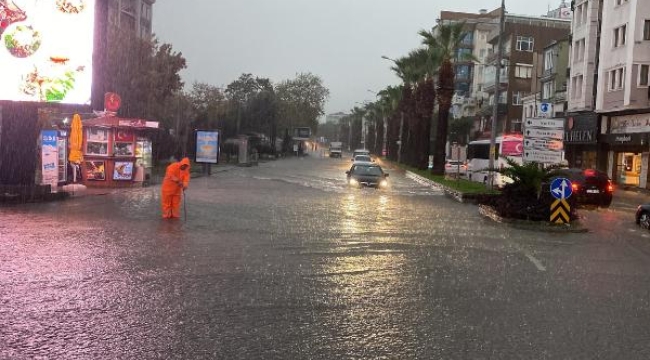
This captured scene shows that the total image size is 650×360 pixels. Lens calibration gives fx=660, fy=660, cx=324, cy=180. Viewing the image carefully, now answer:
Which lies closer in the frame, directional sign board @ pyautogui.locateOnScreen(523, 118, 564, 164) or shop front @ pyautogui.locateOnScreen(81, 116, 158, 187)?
directional sign board @ pyautogui.locateOnScreen(523, 118, 564, 164)

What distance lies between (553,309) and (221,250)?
18.3ft

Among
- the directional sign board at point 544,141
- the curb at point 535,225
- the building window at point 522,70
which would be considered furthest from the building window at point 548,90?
the curb at point 535,225

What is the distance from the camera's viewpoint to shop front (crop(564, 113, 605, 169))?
4528cm

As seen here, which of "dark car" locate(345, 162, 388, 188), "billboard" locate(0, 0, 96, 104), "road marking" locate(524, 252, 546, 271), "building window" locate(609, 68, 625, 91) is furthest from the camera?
"building window" locate(609, 68, 625, 91)

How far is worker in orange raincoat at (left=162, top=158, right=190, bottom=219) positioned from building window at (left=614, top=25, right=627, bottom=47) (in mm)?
35129

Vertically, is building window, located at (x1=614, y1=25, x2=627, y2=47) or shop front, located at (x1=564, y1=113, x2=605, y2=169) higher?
building window, located at (x1=614, y1=25, x2=627, y2=47)

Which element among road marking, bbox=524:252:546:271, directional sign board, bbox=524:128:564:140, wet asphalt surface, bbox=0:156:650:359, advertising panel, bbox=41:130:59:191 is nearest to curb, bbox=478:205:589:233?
wet asphalt surface, bbox=0:156:650:359

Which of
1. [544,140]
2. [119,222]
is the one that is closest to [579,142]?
[544,140]

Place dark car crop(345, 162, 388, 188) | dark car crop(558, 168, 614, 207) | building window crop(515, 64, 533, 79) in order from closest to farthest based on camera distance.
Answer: dark car crop(558, 168, 614, 207), dark car crop(345, 162, 388, 188), building window crop(515, 64, 533, 79)

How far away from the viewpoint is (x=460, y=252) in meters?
11.5

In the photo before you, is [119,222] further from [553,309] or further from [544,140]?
[544,140]

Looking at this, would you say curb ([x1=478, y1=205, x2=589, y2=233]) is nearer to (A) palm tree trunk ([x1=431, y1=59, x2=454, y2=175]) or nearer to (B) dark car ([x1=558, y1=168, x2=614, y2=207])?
(B) dark car ([x1=558, y1=168, x2=614, y2=207])

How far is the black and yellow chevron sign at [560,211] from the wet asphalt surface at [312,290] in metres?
1.00

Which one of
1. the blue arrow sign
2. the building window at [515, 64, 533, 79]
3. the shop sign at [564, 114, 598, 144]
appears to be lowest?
the blue arrow sign
